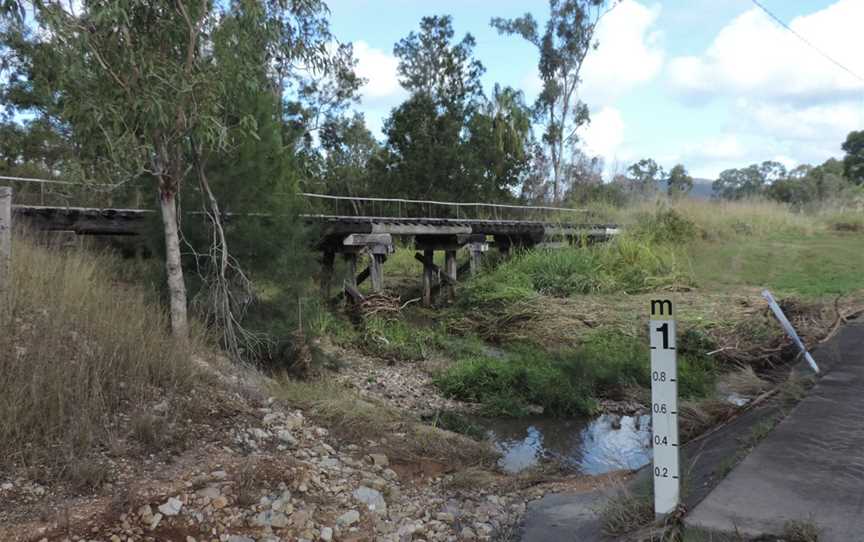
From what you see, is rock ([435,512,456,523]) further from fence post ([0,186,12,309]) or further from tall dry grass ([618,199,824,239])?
tall dry grass ([618,199,824,239])

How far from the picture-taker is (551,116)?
132 ft

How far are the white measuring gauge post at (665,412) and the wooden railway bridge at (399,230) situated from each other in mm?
6240

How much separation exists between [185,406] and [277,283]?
13.0 ft

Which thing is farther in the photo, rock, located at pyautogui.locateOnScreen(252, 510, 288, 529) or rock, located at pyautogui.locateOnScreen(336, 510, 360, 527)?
rock, located at pyautogui.locateOnScreen(336, 510, 360, 527)

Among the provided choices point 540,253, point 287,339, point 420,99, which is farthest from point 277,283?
point 420,99

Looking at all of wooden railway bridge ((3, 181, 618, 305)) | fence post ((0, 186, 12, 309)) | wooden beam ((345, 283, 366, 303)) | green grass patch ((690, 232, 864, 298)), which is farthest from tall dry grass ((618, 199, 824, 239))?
fence post ((0, 186, 12, 309))

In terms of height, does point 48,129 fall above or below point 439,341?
above

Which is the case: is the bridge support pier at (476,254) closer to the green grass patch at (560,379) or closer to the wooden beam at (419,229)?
the wooden beam at (419,229)

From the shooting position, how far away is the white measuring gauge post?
383 cm

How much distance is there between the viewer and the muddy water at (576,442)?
277 inches

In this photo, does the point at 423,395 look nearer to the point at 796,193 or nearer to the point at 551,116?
the point at 551,116

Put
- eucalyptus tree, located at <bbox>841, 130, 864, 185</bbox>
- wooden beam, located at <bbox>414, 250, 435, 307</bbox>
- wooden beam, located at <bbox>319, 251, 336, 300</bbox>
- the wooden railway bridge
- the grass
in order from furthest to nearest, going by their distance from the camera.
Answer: eucalyptus tree, located at <bbox>841, 130, 864, 185</bbox>, wooden beam, located at <bbox>414, 250, 435, 307</bbox>, wooden beam, located at <bbox>319, 251, 336, 300</bbox>, the wooden railway bridge, the grass

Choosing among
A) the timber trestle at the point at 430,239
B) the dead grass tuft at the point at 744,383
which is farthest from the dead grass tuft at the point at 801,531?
the timber trestle at the point at 430,239

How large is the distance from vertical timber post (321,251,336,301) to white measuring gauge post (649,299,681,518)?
11402 millimetres
